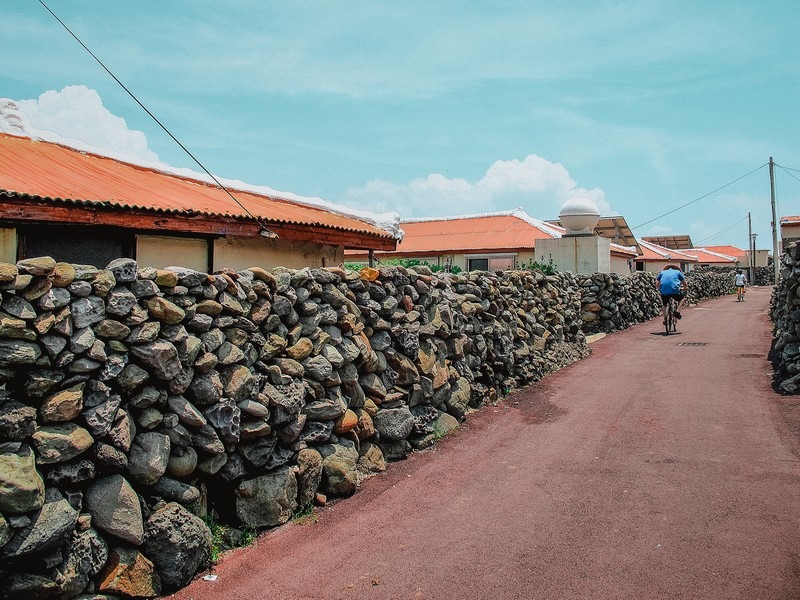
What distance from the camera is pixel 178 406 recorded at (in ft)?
16.2

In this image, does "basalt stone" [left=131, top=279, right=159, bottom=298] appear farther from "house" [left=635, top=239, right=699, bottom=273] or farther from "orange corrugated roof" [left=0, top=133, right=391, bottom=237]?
"house" [left=635, top=239, right=699, bottom=273]

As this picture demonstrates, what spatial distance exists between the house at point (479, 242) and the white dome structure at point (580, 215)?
3974mm

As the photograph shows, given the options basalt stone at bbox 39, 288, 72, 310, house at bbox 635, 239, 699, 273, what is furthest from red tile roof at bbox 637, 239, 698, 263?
basalt stone at bbox 39, 288, 72, 310

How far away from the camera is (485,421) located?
29.3 feet

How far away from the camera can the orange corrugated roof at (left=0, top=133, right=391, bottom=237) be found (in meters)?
7.68

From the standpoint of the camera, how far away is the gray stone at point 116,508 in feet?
14.1

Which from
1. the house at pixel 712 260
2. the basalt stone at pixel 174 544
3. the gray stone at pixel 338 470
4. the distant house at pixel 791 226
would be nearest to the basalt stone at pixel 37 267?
the basalt stone at pixel 174 544

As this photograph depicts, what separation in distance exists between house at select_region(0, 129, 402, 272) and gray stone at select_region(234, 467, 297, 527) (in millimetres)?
4002

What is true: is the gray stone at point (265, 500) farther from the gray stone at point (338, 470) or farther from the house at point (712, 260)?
the house at point (712, 260)

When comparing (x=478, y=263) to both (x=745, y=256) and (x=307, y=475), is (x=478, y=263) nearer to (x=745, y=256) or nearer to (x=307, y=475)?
(x=307, y=475)

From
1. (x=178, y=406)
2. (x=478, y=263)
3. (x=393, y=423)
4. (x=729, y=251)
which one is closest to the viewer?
(x=178, y=406)

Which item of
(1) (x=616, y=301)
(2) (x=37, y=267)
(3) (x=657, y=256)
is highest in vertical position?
(3) (x=657, y=256)

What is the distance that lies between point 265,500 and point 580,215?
15.7 meters

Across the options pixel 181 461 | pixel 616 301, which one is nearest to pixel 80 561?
pixel 181 461
